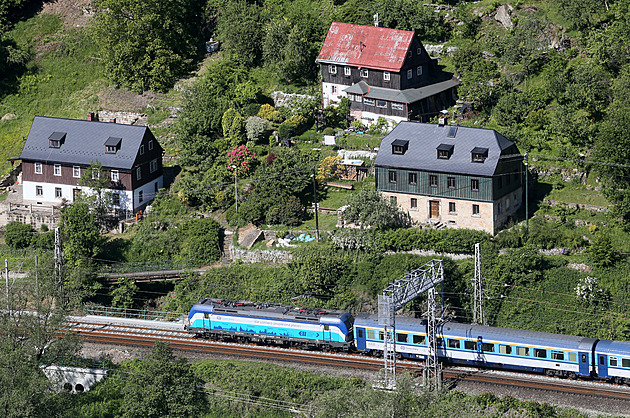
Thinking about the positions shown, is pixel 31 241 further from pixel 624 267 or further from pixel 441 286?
pixel 624 267

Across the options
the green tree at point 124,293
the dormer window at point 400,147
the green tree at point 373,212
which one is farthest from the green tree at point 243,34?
the green tree at point 124,293

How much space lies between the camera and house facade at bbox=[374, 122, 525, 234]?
7712 centimetres

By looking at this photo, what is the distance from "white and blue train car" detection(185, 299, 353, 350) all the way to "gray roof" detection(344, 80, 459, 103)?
92.5 feet

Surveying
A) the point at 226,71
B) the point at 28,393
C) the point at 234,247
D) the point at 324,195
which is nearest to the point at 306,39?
the point at 226,71

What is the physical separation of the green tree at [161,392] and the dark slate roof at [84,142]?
115ft

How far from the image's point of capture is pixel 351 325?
69875 millimetres

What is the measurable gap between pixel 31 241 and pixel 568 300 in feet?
158

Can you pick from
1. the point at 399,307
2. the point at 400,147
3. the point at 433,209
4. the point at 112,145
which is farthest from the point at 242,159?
the point at 399,307

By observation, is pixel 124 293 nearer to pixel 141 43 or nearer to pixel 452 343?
pixel 452 343

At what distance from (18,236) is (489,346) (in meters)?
45.8

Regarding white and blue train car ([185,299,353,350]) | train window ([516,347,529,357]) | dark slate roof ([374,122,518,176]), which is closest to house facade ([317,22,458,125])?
dark slate roof ([374,122,518,176])

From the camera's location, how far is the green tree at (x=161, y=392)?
56375 mm

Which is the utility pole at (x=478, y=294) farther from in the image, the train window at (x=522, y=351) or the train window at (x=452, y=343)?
the train window at (x=522, y=351)

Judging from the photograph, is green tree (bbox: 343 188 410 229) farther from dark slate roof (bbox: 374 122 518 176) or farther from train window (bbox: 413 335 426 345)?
train window (bbox: 413 335 426 345)
